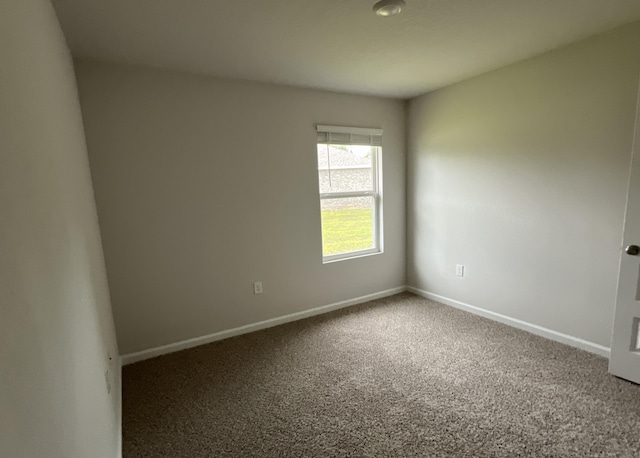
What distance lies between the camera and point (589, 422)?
1812 mm

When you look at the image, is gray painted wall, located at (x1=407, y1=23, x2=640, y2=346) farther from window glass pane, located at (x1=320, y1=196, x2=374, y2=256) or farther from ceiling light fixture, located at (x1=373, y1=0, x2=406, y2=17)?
ceiling light fixture, located at (x1=373, y1=0, x2=406, y2=17)

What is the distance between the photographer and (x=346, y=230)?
365cm

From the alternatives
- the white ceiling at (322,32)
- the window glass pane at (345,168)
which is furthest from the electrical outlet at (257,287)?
the white ceiling at (322,32)

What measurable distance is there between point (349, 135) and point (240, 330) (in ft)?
7.23

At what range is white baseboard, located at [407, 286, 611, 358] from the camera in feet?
8.18

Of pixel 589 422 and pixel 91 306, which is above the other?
pixel 91 306

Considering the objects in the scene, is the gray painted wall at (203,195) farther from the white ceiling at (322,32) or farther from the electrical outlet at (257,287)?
the white ceiling at (322,32)

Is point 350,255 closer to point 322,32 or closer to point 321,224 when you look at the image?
point 321,224

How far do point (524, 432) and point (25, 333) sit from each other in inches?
86.4

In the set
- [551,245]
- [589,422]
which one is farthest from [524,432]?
[551,245]

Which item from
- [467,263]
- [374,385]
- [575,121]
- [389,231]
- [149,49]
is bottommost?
[374,385]

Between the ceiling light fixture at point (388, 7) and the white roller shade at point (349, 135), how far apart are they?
4.85 ft

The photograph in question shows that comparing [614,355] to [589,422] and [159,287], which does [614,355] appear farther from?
[159,287]

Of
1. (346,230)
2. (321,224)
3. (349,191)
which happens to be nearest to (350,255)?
(346,230)
